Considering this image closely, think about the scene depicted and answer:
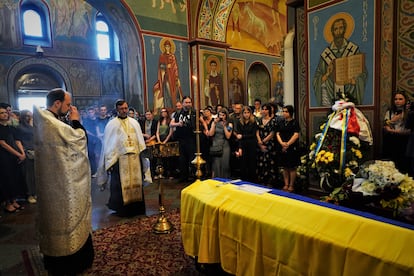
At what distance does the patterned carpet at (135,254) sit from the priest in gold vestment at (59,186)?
12.0 inches

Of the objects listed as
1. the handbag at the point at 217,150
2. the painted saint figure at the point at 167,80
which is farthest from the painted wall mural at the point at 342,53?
the painted saint figure at the point at 167,80

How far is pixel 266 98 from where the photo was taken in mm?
15773

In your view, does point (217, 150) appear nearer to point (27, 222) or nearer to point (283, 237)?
point (27, 222)

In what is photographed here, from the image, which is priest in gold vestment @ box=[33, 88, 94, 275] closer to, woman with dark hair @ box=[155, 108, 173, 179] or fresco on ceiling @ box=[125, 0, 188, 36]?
woman with dark hair @ box=[155, 108, 173, 179]

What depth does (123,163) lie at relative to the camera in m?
4.53

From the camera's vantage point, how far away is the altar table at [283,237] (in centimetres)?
147

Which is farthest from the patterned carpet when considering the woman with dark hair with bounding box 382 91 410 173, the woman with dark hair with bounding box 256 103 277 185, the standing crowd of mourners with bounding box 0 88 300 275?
the woman with dark hair with bounding box 382 91 410 173

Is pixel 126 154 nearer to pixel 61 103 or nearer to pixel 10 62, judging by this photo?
pixel 61 103

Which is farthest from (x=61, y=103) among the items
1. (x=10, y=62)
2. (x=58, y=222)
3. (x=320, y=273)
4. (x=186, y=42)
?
(x=10, y=62)

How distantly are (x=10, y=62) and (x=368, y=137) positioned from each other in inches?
563

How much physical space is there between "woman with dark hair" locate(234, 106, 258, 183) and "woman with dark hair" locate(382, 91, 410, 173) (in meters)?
2.29

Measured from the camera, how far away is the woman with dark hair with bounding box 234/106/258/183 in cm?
600

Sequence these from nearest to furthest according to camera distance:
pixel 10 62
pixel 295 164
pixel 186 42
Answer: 1. pixel 295 164
2. pixel 186 42
3. pixel 10 62

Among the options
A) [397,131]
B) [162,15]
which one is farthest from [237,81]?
[397,131]
